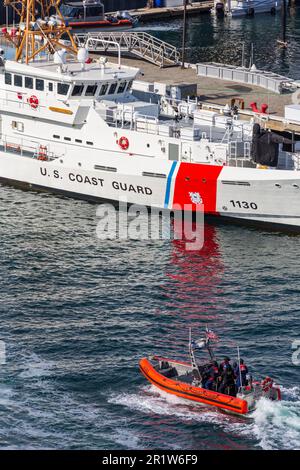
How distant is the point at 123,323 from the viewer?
51438mm

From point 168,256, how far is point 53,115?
14086mm

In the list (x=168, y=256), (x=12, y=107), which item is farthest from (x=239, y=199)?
(x=12, y=107)

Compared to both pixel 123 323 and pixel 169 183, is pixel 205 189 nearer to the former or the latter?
pixel 169 183

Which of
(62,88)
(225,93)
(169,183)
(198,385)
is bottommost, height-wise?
(198,385)

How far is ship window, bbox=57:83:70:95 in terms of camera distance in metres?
68.3

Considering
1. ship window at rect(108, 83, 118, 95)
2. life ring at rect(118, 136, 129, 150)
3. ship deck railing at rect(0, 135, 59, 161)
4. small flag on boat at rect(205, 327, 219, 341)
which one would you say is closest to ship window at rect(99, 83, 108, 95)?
ship window at rect(108, 83, 118, 95)

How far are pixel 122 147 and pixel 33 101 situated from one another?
7.28 meters

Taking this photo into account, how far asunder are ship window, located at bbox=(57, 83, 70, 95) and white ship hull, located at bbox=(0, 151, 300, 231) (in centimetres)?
438

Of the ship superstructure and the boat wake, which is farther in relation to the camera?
the ship superstructure

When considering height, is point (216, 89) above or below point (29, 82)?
below

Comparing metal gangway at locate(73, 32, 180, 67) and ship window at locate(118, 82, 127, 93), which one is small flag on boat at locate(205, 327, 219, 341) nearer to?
ship window at locate(118, 82, 127, 93)

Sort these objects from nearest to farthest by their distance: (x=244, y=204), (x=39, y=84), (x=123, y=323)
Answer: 1. (x=123, y=323)
2. (x=244, y=204)
3. (x=39, y=84)

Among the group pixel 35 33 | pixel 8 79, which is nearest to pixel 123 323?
pixel 8 79

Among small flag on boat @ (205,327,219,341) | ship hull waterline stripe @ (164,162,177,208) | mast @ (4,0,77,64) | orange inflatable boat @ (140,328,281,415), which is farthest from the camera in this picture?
mast @ (4,0,77,64)
